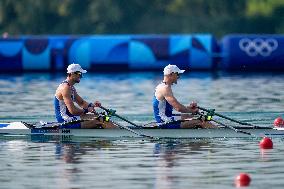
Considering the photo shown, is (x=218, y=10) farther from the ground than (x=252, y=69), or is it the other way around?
(x=218, y=10)

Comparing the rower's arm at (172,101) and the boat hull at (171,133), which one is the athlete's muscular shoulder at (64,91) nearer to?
the boat hull at (171,133)

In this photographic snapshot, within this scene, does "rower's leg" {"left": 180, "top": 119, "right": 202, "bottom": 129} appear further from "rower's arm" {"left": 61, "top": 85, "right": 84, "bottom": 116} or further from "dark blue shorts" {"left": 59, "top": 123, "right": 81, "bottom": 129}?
"rower's arm" {"left": 61, "top": 85, "right": 84, "bottom": 116}

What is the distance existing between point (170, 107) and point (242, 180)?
870 cm

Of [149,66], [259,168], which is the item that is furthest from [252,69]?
[259,168]

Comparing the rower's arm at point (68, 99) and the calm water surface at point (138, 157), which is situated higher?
the rower's arm at point (68, 99)

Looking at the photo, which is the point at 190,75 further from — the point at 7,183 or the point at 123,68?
the point at 7,183

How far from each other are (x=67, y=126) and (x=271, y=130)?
510 cm

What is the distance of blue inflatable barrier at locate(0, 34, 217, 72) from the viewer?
59344 millimetres

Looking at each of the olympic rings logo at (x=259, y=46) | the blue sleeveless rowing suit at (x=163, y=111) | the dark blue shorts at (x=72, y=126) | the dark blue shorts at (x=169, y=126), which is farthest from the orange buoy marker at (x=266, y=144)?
the olympic rings logo at (x=259, y=46)

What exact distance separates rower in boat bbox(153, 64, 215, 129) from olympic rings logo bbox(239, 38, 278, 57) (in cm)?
3019

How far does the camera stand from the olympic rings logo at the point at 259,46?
5888 cm

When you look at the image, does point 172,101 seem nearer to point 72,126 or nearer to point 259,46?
point 72,126

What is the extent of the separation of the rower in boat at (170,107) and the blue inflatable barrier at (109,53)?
29993 mm

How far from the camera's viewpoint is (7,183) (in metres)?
21.4
